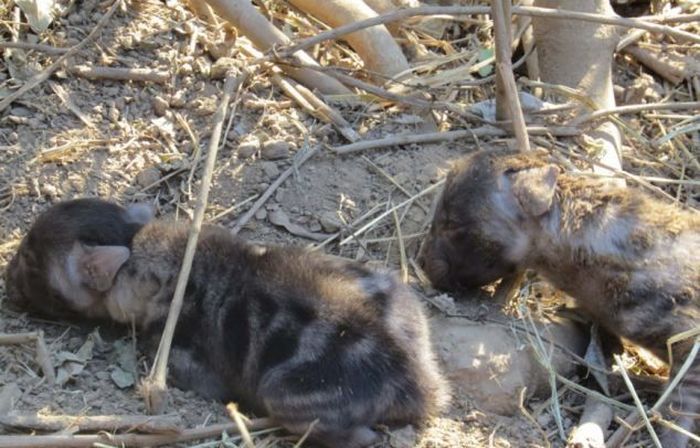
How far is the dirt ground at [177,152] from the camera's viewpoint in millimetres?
7535

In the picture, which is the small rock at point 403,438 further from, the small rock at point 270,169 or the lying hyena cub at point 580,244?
the small rock at point 270,169

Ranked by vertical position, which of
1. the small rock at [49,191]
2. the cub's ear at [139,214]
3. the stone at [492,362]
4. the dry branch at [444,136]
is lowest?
the stone at [492,362]

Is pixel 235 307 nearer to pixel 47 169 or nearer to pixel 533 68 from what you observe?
pixel 47 169

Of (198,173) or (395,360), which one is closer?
(395,360)

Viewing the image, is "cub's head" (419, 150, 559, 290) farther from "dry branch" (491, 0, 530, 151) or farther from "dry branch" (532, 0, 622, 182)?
"dry branch" (532, 0, 622, 182)

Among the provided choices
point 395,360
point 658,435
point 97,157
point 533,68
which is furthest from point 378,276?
point 533,68

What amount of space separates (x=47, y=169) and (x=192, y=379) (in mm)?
1943

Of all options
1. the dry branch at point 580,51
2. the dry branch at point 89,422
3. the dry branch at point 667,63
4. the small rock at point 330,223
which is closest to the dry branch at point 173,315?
the dry branch at point 89,422

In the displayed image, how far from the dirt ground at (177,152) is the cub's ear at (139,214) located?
555 mm

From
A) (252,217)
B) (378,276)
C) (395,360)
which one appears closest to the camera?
(395,360)

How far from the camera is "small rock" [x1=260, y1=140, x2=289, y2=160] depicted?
7.99 m

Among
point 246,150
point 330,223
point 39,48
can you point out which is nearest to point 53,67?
point 39,48

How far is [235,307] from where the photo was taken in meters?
6.51

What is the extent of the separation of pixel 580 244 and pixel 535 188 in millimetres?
427
